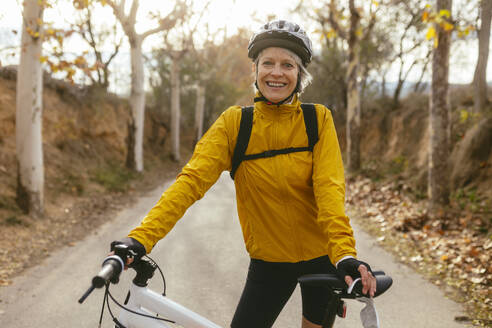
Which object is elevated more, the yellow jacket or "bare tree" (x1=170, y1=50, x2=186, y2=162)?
"bare tree" (x1=170, y1=50, x2=186, y2=162)

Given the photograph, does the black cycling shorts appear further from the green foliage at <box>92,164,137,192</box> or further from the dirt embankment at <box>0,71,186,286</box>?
the green foliage at <box>92,164,137,192</box>

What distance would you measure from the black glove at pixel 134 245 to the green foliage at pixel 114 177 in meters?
10.2

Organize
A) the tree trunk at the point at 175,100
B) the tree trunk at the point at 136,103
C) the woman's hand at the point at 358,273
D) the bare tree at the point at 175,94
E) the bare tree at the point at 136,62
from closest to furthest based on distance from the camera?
the woman's hand at the point at 358,273
the bare tree at the point at 136,62
the tree trunk at the point at 136,103
the bare tree at the point at 175,94
the tree trunk at the point at 175,100

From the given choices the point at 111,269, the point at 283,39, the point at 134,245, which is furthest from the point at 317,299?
the point at 283,39

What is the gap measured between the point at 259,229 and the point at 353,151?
39.7ft

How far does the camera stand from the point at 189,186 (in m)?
2.00

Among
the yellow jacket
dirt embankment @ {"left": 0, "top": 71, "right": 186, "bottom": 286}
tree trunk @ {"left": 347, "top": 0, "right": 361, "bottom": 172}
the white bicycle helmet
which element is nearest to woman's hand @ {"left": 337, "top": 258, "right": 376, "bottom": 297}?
the yellow jacket

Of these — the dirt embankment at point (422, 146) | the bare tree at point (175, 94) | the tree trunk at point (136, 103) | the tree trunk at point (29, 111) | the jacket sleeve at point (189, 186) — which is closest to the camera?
the jacket sleeve at point (189, 186)

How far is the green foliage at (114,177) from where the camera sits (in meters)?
11.6

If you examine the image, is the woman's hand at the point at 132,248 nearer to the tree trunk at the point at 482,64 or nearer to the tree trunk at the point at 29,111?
the tree trunk at the point at 29,111

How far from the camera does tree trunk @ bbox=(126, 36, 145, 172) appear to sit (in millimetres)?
13477

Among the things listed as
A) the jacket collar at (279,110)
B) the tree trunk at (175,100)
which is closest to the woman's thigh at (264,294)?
the jacket collar at (279,110)

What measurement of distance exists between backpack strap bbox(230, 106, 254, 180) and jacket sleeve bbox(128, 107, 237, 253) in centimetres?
4

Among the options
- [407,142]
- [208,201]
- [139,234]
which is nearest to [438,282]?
[139,234]
